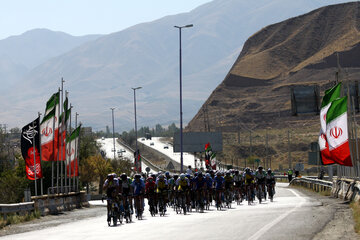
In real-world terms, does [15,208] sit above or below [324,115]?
below

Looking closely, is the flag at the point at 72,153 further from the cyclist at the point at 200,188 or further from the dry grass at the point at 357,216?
the dry grass at the point at 357,216

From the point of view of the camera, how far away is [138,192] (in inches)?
1101

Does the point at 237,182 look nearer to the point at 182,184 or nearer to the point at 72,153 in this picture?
the point at 182,184

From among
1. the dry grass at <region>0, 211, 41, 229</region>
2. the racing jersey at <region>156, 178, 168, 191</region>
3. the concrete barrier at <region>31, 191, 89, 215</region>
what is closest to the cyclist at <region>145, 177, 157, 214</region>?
the racing jersey at <region>156, 178, 168, 191</region>

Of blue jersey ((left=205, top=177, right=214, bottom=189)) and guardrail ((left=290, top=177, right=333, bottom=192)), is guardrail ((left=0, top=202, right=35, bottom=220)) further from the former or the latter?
guardrail ((left=290, top=177, right=333, bottom=192))

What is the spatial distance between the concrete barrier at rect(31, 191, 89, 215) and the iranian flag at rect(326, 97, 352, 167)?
40.6 ft

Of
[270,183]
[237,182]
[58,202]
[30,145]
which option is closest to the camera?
[30,145]

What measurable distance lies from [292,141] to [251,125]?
3694cm

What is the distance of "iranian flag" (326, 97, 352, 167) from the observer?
25.1 meters

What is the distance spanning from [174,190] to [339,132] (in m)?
7.64

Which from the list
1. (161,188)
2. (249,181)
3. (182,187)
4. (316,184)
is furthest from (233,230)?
(316,184)

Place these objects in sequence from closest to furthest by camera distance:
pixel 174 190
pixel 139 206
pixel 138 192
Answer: pixel 139 206, pixel 138 192, pixel 174 190

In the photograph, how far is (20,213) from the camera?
29.5m

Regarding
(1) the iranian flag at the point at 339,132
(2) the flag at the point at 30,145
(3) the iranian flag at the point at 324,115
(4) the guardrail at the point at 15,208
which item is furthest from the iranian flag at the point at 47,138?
(1) the iranian flag at the point at 339,132
